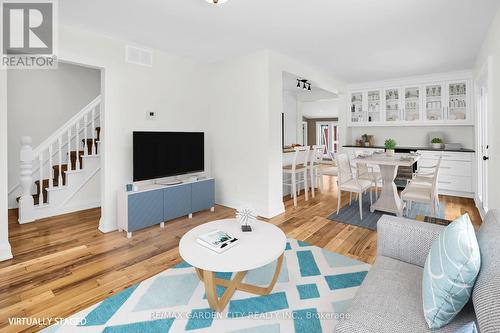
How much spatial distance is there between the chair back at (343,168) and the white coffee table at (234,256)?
87.5 inches

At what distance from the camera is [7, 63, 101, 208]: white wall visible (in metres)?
4.47

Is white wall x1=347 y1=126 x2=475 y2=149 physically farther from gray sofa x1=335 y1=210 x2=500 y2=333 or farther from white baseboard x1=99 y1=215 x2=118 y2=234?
white baseboard x1=99 y1=215 x2=118 y2=234

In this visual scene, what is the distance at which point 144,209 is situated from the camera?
345cm

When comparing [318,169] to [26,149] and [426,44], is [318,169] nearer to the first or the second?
A: [426,44]

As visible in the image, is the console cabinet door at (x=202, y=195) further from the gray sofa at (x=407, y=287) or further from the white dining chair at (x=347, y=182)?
the gray sofa at (x=407, y=287)

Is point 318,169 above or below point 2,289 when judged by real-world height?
above

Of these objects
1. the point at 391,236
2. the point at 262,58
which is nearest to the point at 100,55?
the point at 262,58

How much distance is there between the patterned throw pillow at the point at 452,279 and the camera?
1082mm

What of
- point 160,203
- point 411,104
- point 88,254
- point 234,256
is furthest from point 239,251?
point 411,104

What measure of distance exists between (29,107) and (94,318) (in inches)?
176

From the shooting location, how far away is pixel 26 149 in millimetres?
3896

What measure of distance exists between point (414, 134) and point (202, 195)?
5219 millimetres

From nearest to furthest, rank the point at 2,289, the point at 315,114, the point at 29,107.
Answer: the point at 2,289, the point at 29,107, the point at 315,114

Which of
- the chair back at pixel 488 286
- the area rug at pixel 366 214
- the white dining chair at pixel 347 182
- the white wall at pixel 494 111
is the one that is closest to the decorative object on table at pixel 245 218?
the chair back at pixel 488 286
